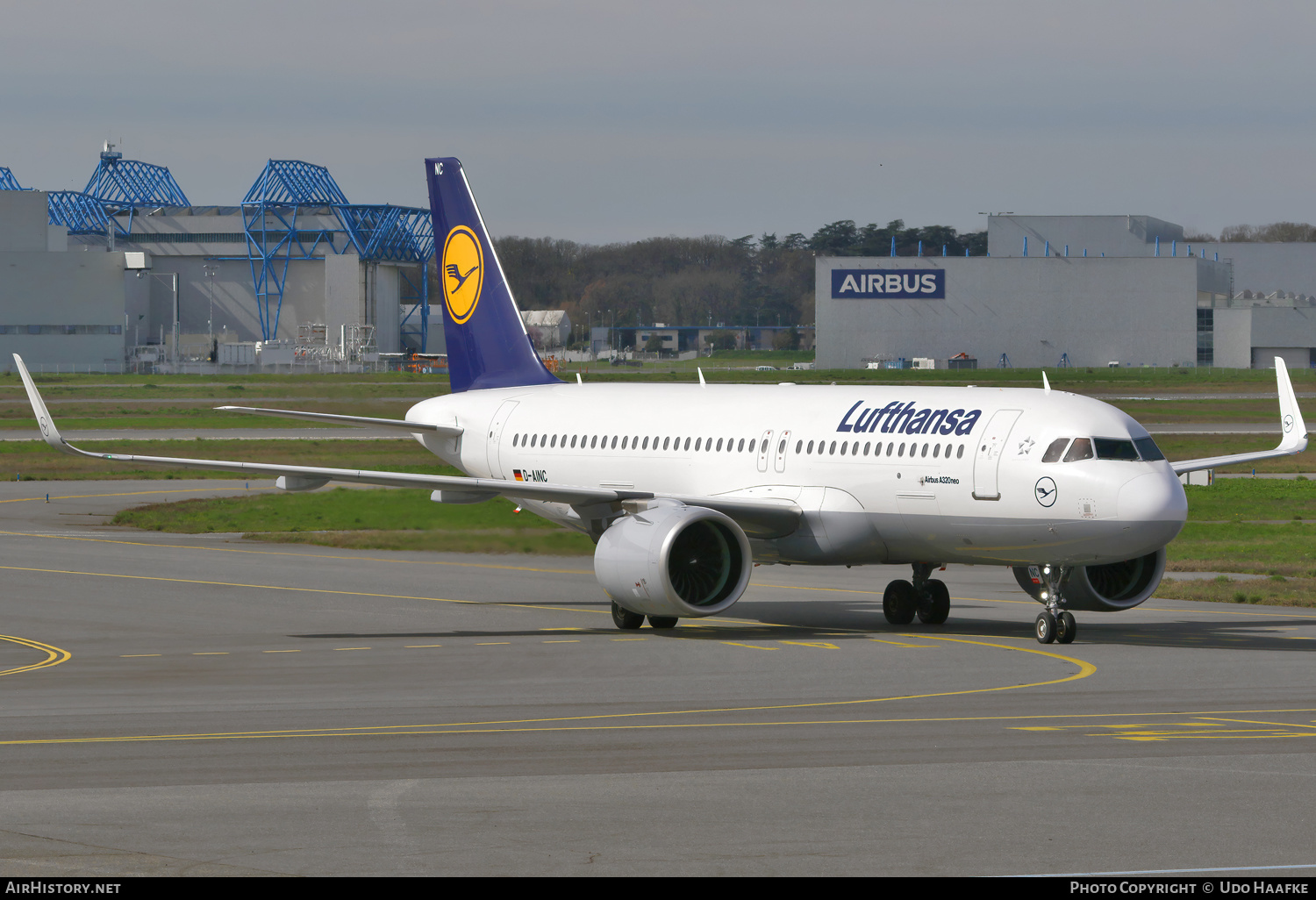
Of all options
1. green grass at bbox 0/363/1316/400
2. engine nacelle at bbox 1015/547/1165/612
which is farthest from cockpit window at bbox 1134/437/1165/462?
green grass at bbox 0/363/1316/400

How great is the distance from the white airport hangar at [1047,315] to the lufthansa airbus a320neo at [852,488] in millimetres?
134100

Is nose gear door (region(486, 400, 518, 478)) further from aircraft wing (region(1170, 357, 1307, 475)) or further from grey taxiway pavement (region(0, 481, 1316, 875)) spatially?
aircraft wing (region(1170, 357, 1307, 475))

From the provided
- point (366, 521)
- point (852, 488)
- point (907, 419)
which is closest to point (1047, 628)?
point (852, 488)

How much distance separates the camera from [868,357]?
172m

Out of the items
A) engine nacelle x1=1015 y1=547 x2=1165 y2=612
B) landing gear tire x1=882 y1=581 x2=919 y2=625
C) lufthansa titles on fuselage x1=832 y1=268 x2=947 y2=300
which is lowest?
landing gear tire x1=882 y1=581 x2=919 y2=625

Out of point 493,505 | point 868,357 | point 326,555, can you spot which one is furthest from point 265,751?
point 868,357

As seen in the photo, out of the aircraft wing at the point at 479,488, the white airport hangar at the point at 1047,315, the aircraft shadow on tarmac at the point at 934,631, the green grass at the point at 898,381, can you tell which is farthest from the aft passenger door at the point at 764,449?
the white airport hangar at the point at 1047,315

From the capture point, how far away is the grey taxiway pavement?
534 inches

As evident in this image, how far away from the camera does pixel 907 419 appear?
29781 millimetres

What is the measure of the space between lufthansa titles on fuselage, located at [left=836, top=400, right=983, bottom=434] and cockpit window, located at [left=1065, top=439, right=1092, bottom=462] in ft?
6.51

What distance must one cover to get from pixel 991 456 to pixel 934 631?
4062 millimetres

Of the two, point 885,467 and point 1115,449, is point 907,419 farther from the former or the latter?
point 1115,449
